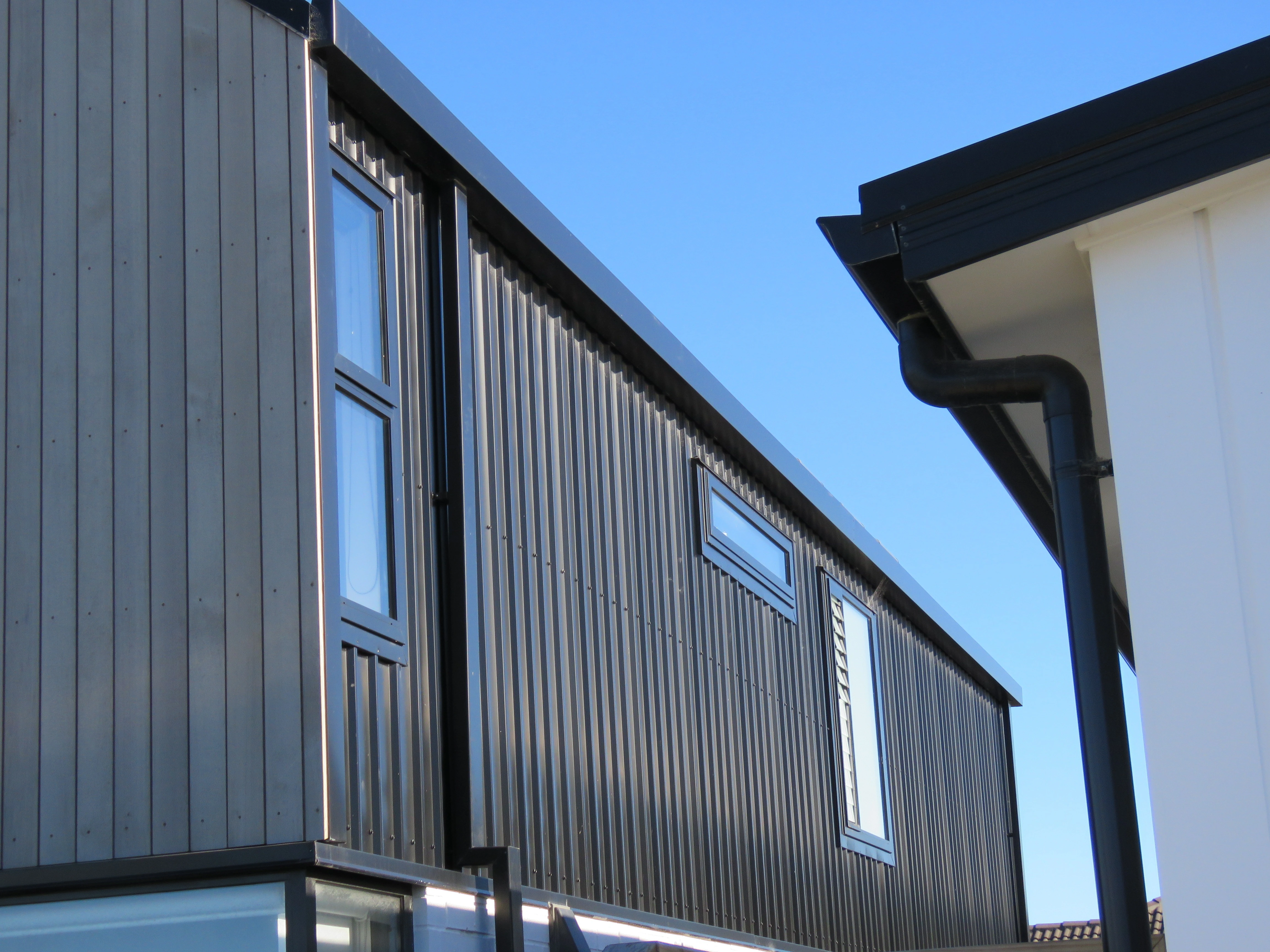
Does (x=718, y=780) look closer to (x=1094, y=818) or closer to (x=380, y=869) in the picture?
(x=380, y=869)

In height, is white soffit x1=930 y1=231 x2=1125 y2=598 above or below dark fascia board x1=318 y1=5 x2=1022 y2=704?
below

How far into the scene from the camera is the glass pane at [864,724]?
452 inches

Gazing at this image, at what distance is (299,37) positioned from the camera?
5617 mm

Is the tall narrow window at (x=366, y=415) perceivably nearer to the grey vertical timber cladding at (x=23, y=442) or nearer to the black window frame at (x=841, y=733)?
the grey vertical timber cladding at (x=23, y=442)

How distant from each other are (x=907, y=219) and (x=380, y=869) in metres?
2.83

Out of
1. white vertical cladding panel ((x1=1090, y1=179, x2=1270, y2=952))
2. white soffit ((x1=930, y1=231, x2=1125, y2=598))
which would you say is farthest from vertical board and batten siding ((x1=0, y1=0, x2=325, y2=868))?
white vertical cladding panel ((x1=1090, y1=179, x2=1270, y2=952))

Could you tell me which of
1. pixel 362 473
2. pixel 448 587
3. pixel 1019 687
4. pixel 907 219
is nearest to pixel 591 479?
pixel 448 587

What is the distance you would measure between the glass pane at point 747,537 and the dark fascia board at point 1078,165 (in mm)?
5616

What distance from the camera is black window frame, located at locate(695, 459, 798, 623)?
30.2ft

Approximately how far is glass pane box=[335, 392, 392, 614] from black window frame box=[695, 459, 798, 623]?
3643mm

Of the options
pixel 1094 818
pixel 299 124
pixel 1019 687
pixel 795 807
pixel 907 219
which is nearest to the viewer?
pixel 1094 818

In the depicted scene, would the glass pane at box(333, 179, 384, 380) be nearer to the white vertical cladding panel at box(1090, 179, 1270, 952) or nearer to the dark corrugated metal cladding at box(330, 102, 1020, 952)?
the dark corrugated metal cladding at box(330, 102, 1020, 952)

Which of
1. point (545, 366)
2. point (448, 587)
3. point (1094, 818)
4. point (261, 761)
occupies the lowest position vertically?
point (1094, 818)

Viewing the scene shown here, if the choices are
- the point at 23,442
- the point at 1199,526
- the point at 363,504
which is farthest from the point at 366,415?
the point at 1199,526
